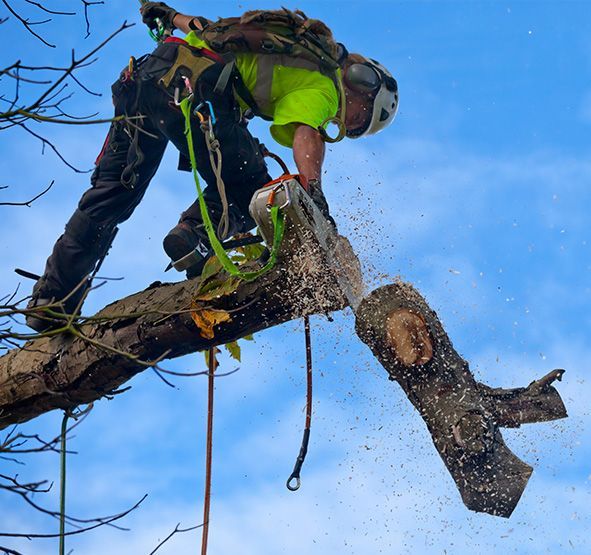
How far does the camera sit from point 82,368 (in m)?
4.66

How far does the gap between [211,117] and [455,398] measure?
1890 mm

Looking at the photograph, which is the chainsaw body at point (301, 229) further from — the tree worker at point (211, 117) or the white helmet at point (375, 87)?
the white helmet at point (375, 87)

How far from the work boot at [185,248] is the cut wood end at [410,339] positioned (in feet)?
4.16

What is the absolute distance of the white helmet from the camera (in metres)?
5.17

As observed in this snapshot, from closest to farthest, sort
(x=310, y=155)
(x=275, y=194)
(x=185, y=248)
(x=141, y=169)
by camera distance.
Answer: (x=275, y=194), (x=310, y=155), (x=185, y=248), (x=141, y=169)

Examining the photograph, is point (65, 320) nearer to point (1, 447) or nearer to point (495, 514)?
point (1, 447)

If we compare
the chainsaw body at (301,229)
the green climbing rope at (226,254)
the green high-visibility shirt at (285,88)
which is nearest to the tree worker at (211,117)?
the green high-visibility shirt at (285,88)

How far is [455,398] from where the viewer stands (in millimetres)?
3842

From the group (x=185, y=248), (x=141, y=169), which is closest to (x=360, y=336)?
(x=185, y=248)

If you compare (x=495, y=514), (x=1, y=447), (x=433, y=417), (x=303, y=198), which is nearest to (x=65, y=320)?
(x=1, y=447)

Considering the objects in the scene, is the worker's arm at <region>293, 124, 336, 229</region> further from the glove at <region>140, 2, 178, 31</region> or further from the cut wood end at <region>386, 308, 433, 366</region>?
the glove at <region>140, 2, 178, 31</region>

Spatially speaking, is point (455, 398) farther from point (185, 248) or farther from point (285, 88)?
point (285, 88)

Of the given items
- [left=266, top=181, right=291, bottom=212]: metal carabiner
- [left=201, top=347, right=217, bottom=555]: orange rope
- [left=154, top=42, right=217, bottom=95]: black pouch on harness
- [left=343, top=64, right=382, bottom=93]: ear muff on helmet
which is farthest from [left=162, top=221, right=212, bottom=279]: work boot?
[left=343, top=64, right=382, bottom=93]: ear muff on helmet

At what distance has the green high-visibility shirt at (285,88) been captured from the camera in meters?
4.74
